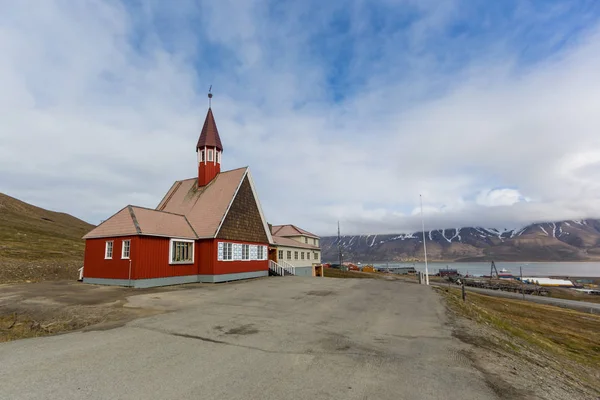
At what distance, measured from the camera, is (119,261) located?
20109 mm

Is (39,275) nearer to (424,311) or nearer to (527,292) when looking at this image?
(424,311)

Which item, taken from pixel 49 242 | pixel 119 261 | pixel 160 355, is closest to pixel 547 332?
pixel 160 355

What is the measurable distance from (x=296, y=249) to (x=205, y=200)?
614 inches

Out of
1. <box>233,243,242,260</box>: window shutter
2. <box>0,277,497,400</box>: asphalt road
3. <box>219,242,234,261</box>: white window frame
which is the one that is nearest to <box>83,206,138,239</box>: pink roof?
<box>219,242,234,261</box>: white window frame

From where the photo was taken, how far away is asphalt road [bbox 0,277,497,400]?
16.6ft

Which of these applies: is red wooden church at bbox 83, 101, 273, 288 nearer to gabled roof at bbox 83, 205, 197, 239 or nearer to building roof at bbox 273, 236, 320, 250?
gabled roof at bbox 83, 205, 197, 239

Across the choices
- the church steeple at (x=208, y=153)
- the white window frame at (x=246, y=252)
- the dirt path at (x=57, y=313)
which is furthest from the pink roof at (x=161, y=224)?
the dirt path at (x=57, y=313)

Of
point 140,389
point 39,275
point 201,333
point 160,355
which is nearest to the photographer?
point 140,389

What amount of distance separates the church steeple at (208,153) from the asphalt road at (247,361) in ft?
66.5

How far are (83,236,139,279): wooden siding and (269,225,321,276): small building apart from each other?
15758 millimetres

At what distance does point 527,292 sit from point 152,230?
72273 mm

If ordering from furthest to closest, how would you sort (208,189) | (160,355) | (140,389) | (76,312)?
(208,189)
(76,312)
(160,355)
(140,389)

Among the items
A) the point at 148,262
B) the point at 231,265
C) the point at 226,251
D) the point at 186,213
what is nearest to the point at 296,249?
the point at 231,265

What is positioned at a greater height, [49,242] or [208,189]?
[208,189]
